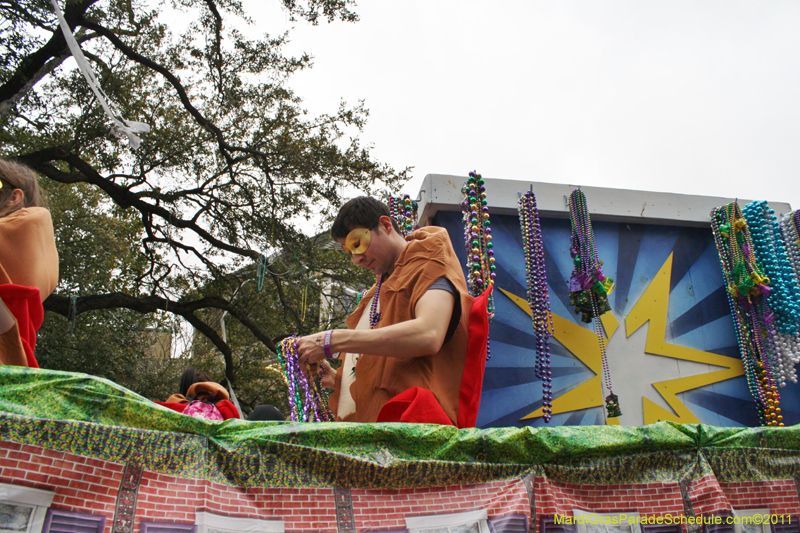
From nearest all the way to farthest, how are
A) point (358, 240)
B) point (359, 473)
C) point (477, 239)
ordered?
point (359, 473)
point (358, 240)
point (477, 239)

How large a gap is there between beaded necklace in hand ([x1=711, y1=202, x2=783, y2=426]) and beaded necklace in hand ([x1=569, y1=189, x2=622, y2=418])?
100cm

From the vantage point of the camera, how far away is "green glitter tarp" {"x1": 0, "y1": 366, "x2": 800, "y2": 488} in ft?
3.84

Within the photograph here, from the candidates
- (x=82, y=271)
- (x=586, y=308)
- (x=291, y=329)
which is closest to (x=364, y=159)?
(x=291, y=329)

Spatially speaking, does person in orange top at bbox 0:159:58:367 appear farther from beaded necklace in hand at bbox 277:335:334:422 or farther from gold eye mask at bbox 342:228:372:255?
gold eye mask at bbox 342:228:372:255

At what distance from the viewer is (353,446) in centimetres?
141

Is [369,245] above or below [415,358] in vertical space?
above

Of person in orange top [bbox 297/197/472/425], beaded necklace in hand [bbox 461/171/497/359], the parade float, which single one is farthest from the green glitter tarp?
beaded necklace in hand [bbox 461/171/497/359]

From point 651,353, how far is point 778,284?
1.02 meters

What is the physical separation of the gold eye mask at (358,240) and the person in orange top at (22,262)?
1.10 metres

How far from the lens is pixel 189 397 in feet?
11.9

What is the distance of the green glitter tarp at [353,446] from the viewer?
1.17m

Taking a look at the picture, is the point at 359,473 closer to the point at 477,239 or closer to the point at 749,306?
the point at 477,239

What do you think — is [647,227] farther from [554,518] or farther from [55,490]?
[55,490]

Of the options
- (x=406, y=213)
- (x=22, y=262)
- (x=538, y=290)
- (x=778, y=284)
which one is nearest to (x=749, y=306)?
(x=778, y=284)
